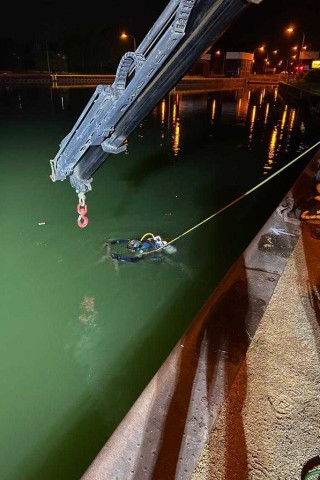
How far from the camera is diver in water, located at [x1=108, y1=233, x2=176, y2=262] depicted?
7301 millimetres

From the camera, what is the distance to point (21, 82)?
5100cm

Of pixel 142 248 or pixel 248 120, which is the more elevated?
pixel 248 120

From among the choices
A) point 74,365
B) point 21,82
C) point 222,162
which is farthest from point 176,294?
point 21,82

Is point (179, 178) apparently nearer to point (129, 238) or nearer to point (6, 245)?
point (129, 238)

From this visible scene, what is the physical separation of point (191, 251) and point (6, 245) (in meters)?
4.32

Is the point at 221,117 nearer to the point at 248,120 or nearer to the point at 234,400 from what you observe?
the point at 248,120

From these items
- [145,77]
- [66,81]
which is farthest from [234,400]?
[66,81]

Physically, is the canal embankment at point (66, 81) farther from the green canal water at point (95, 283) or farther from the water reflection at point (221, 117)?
the green canal water at point (95, 283)

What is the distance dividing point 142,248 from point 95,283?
1.44m

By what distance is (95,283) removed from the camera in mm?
6621

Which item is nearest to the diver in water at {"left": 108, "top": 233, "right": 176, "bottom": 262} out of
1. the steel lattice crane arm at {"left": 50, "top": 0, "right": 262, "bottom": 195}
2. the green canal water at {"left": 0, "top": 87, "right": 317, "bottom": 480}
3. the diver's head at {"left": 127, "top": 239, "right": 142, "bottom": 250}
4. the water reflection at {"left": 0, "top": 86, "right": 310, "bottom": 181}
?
the diver's head at {"left": 127, "top": 239, "right": 142, "bottom": 250}

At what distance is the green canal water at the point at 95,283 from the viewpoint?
413 centimetres

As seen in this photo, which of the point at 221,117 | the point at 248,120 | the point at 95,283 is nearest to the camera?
the point at 95,283

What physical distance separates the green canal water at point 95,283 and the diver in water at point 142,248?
0.63 ft
